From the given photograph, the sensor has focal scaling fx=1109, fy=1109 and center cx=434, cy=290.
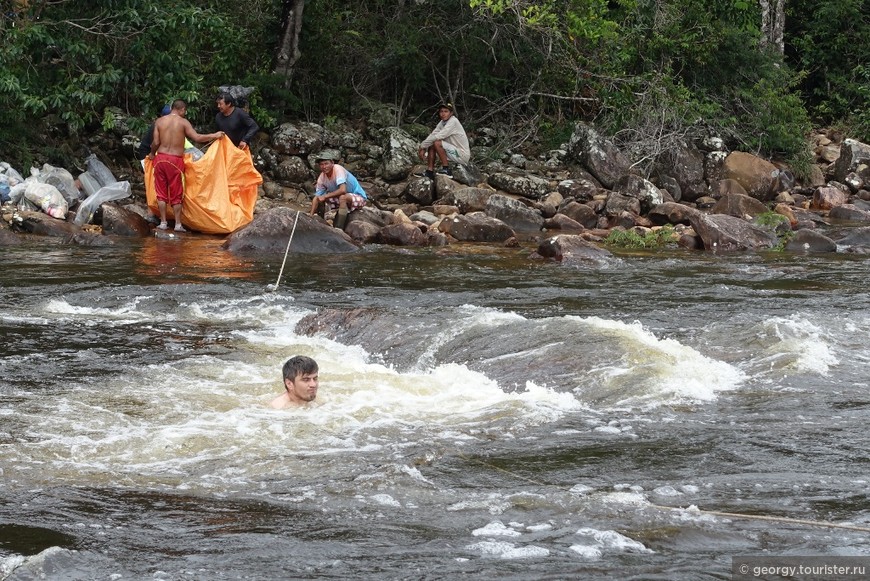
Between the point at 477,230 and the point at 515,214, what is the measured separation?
4.89 ft

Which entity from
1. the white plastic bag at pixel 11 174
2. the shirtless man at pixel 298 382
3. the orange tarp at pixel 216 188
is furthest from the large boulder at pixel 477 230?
the shirtless man at pixel 298 382

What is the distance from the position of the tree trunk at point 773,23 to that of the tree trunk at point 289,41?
933cm

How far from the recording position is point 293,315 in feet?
30.5

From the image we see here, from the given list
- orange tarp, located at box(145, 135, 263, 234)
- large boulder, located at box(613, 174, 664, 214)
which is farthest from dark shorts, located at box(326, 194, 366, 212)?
large boulder, located at box(613, 174, 664, 214)

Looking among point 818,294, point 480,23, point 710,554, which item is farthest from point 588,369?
point 480,23

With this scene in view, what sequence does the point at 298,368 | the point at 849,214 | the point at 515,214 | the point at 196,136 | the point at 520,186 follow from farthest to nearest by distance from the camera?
1. the point at 520,186
2. the point at 849,214
3. the point at 515,214
4. the point at 196,136
5. the point at 298,368

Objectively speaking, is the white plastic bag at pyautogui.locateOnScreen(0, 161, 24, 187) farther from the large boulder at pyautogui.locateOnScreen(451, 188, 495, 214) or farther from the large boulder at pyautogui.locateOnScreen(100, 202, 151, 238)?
the large boulder at pyautogui.locateOnScreen(451, 188, 495, 214)

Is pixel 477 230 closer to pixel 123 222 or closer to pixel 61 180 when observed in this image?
pixel 123 222

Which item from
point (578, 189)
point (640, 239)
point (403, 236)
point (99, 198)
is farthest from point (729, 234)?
point (99, 198)

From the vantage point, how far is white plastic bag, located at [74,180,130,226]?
47.9 feet

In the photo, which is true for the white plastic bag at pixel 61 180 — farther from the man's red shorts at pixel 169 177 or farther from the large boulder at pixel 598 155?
the large boulder at pixel 598 155

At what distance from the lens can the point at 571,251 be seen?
40.6ft

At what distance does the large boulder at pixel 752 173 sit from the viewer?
18.9 m

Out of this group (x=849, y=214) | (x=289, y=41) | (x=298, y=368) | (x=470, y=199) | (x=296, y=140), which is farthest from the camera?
(x=289, y=41)
